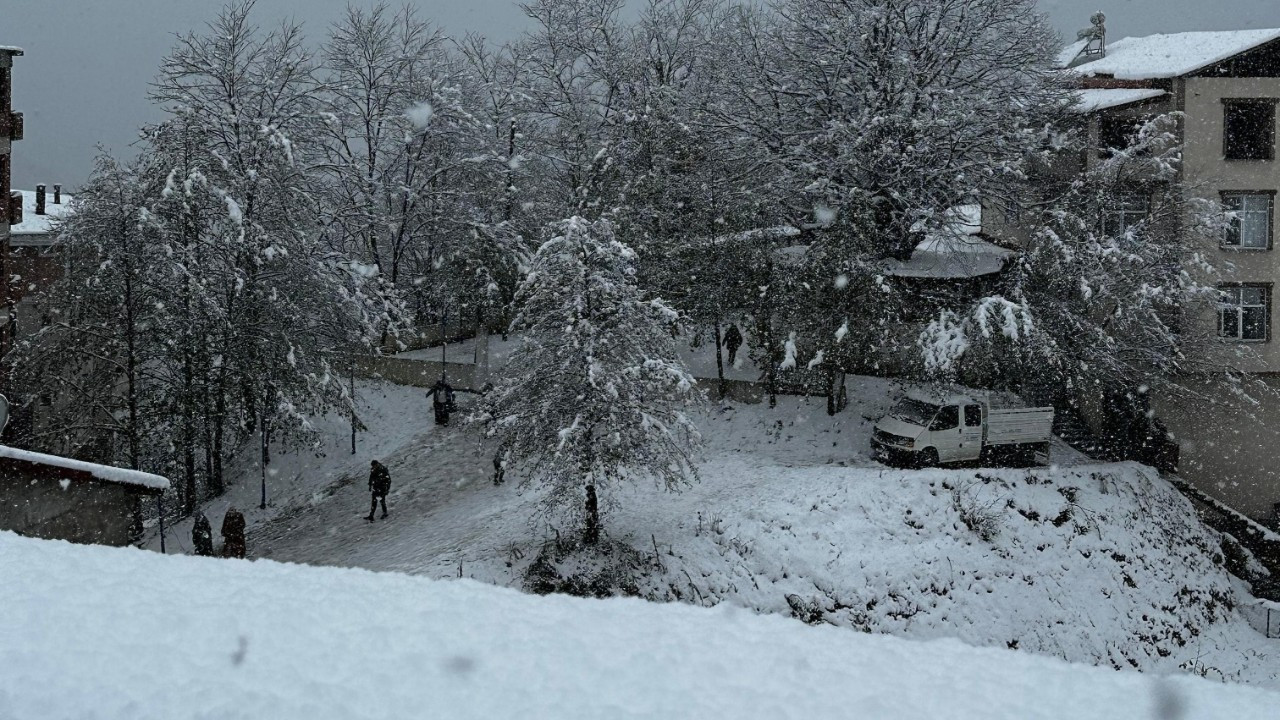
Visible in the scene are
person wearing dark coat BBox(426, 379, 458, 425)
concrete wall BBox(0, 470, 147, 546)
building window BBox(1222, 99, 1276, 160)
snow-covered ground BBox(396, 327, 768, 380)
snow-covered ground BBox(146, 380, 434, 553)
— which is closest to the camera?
concrete wall BBox(0, 470, 147, 546)

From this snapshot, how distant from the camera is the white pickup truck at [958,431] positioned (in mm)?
20812

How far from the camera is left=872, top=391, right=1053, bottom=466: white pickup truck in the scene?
20.8 m

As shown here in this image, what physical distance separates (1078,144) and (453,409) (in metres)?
21.6

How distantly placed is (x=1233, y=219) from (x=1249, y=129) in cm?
317

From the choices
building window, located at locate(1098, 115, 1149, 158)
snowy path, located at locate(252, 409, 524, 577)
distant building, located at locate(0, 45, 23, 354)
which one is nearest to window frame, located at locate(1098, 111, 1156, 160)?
building window, located at locate(1098, 115, 1149, 158)

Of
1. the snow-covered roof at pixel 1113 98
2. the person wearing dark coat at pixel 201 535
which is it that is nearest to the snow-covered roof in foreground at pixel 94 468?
the person wearing dark coat at pixel 201 535

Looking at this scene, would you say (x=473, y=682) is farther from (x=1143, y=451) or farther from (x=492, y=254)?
(x=492, y=254)

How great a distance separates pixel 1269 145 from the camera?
2725 centimetres

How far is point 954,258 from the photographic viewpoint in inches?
972

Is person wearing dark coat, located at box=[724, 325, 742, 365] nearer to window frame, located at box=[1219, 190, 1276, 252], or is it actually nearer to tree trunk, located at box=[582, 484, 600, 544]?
tree trunk, located at box=[582, 484, 600, 544]

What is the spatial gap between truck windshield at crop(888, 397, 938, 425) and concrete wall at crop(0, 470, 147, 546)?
17.1 meters

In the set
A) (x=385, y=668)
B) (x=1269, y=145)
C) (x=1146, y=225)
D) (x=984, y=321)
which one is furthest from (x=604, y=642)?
(x=1269, y=145)

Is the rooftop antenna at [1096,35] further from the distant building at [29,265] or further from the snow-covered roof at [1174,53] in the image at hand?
the distant building at [29,265]

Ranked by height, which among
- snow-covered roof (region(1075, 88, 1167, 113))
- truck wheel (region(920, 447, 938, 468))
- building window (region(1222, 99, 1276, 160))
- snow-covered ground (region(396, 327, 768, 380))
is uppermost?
snow-covered roof (region(1075, 88, 1167, 113))
